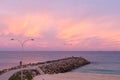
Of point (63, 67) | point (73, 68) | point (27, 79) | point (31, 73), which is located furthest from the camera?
point (73, 68)

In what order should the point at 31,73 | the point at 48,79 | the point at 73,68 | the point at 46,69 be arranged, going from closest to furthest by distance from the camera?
1. the point at 48,79
2. the point at 31,73
3. the point at 46,69
4. the point at 73,68

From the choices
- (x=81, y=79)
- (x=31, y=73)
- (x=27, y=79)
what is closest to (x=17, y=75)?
(x=27, y=79)

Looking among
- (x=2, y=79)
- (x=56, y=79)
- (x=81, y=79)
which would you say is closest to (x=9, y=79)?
(x=2, y=79)

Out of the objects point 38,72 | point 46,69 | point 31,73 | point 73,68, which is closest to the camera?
point 31,73

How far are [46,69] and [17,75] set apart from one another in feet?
81.9

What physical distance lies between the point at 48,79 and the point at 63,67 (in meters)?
40.6

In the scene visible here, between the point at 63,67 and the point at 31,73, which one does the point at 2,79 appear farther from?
the point at 63,67

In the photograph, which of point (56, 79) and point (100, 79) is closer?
point (56, 79)

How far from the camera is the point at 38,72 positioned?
55.9 meters

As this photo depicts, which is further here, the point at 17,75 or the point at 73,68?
the point at 73,68

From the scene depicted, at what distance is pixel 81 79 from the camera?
4662cm

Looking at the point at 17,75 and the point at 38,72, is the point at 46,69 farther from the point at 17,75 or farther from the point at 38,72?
the point at 17,75

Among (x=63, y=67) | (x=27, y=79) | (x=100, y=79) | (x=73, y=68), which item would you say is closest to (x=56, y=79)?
(x=27, y=79)

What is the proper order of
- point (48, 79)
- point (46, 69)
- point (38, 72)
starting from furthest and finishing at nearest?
point (46, 69), point (38, 72), point (48, 79)
